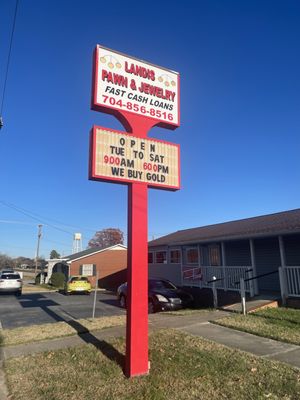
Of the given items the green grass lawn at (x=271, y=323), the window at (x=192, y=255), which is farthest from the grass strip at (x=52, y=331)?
the window at (x=192, y=255)

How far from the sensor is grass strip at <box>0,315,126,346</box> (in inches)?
352

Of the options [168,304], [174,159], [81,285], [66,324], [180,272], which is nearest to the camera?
[174,159]

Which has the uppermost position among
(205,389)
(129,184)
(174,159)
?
(174,159)

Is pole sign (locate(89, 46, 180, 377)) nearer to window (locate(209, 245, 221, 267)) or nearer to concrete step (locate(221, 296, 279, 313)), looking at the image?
concrete step (locate(221, 296, 279, 313))

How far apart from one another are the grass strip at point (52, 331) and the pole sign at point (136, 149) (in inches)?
153

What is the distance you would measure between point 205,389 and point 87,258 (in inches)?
1309

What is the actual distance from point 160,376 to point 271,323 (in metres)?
5.12

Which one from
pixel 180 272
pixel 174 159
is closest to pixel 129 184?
pixel 174 159

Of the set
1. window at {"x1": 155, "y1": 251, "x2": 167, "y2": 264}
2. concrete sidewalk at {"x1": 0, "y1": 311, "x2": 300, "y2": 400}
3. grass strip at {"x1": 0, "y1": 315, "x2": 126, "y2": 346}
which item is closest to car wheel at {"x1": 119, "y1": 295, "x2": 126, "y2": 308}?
grass strip at {"x1": 0, "y1": 315, "x2": 126, "y2": 346}

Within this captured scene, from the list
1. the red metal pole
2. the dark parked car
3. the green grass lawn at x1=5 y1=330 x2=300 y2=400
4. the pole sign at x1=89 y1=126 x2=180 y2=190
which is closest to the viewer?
the green grass lawn at x1=5 y1=330 x2=300 y2=400

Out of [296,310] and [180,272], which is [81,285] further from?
[296,310]

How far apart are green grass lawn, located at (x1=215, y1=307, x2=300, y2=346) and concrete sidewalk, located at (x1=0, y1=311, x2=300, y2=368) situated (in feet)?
0.97

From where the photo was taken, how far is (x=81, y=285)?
26.7 metres

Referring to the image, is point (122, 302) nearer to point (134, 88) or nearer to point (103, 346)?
point (103, 346)
